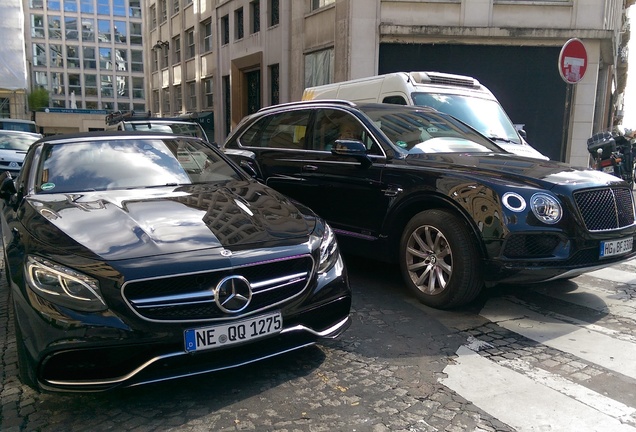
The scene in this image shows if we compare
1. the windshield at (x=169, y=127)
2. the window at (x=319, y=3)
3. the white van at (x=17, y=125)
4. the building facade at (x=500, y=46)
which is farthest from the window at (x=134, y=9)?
the windshield at (x=169, y=127)

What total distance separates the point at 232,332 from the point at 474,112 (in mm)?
6967

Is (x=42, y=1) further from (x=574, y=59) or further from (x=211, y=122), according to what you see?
(x=574, y=59)

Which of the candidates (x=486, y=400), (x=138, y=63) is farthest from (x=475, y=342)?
(x=138, y=63)

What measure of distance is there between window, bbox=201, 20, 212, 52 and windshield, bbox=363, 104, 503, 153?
2820 cm

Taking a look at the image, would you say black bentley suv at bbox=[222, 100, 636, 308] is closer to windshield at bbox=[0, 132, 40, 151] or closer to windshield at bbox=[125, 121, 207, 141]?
windshield at bbox=[125, 121, 207, 141]

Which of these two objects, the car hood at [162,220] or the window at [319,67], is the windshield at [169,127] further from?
the car hood at [162,220]

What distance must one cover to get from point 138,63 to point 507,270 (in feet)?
295

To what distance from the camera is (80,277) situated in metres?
2.72

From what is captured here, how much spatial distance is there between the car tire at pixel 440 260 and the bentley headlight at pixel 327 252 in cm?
122

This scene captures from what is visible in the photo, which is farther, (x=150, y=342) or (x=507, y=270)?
(x=507, y=270)

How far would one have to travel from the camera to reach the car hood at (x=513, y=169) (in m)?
4.26

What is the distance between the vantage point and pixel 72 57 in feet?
273

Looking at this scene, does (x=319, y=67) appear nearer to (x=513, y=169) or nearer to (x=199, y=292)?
(x=513, y=169)

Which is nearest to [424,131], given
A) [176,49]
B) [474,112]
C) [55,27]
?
[474,112]
